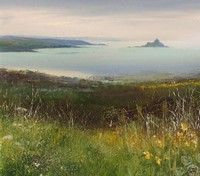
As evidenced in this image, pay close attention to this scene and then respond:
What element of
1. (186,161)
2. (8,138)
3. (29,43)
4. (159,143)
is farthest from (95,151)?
(29,43)

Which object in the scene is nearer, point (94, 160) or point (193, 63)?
point (94, 160)

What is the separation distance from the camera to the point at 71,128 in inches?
273

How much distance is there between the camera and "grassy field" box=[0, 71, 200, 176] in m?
5.71

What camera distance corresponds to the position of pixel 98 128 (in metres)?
6.82

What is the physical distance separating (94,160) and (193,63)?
1.65m

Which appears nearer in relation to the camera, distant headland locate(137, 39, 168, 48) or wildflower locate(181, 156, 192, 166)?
wildflower locate(181, 156, 192, 166)

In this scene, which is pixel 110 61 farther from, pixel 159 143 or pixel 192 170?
pixel 192 170

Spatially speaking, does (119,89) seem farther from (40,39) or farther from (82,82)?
(40,39)

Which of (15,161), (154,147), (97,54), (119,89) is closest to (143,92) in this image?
(119,89)

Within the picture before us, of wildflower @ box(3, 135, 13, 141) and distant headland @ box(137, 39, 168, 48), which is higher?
distant headland @ box(137, 39, 168, 48)

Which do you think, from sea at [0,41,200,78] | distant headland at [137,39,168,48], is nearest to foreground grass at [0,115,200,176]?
sea at [0,41,200,78]

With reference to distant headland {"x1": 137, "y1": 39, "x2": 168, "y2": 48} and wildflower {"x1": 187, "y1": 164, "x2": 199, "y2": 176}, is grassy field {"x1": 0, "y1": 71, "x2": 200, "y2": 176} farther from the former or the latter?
distant headland {"x1": 137, "y1": 39, "x2": 168, "y2": 48}

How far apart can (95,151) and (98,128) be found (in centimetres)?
69

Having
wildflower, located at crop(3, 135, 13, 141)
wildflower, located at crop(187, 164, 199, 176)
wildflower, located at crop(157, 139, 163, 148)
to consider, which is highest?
wildflower, located at crop(157, 139, 163, 148)
